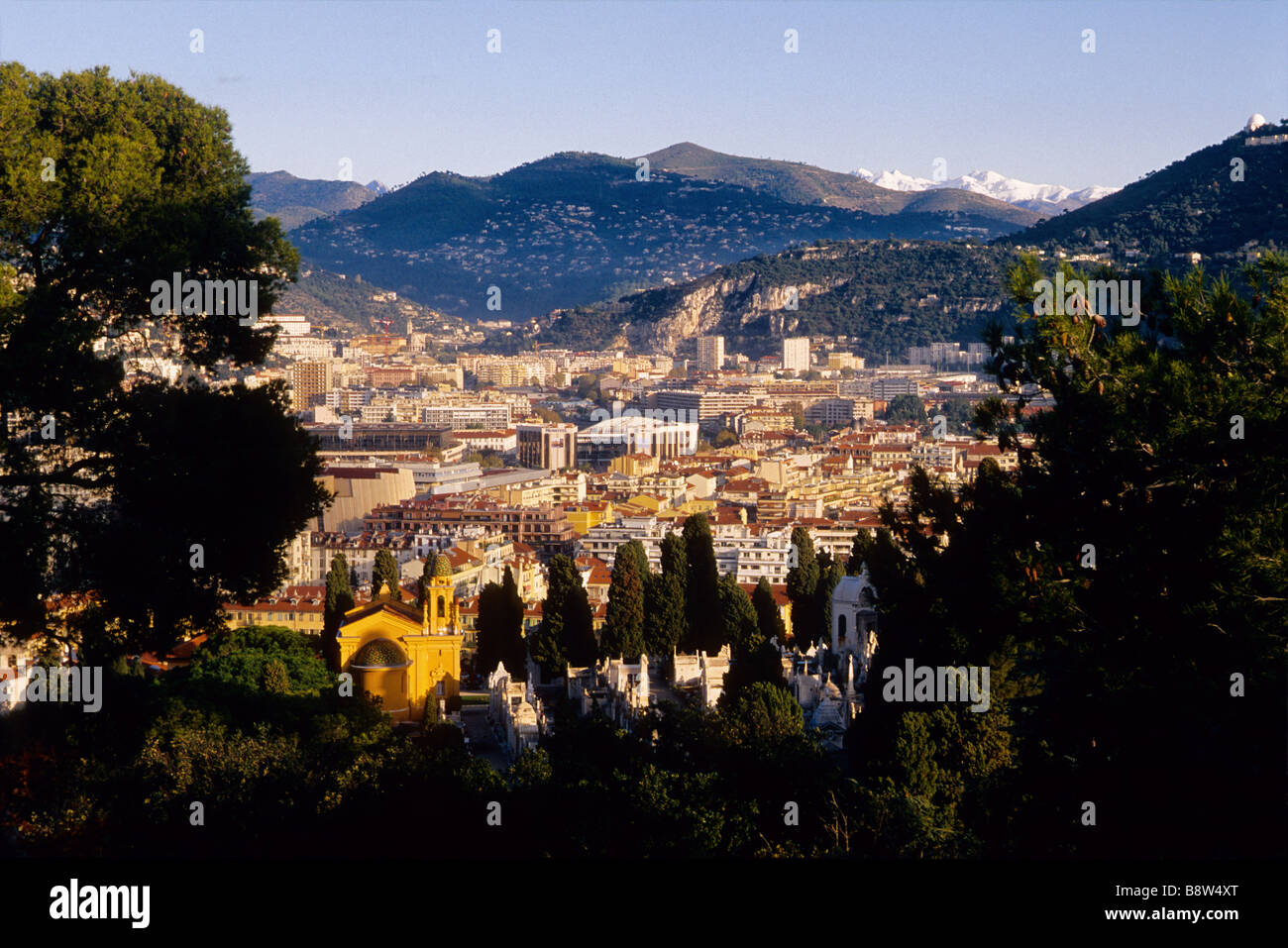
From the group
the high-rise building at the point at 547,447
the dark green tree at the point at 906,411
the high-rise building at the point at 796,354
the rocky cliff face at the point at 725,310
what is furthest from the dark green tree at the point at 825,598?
the rocky cliff face at the point at 725,310

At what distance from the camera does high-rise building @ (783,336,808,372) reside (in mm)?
94562

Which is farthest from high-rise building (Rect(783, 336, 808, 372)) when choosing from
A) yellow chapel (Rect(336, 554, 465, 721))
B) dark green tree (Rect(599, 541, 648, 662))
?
yellow chapel (Rect(336, 554, 465, 721))

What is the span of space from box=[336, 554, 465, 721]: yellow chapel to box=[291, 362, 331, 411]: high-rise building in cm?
5644

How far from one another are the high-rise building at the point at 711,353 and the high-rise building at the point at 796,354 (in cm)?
626

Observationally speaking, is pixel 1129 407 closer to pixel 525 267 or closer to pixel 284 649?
pixel 284 649

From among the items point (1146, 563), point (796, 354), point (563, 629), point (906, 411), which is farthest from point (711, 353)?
point (1146, 563)

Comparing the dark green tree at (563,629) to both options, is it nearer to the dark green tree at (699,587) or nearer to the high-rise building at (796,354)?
the dark green tree at (699,587)

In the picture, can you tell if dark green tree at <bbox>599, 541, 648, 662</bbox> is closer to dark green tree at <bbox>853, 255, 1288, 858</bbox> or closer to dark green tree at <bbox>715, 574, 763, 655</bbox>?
dark green tree at <bbox>715, 574, 763, 655</bbox>

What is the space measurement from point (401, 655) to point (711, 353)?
284ft

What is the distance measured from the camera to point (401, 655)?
15.6 metres

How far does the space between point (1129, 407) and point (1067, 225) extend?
8335 centimetres

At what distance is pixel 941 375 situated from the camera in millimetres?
84000

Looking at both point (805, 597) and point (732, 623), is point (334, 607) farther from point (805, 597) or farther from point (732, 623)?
point (805, 597)

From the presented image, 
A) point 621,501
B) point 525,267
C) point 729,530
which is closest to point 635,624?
point 729,530
